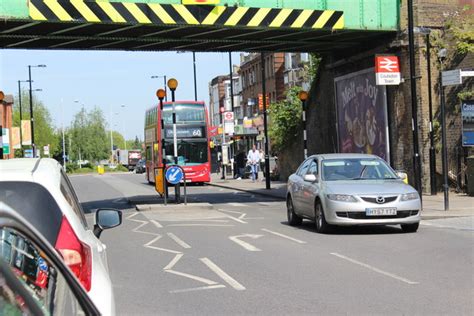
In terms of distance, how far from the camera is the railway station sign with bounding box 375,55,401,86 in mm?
20203

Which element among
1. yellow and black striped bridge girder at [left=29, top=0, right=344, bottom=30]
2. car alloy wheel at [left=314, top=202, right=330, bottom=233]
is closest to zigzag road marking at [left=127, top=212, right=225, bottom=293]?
car alloy wheel at [left=314, top=202, right=330, bottom=233]

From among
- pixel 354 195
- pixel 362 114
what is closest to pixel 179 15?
pixel 354 195

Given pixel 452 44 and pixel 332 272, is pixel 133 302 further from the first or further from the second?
pixel 452 44

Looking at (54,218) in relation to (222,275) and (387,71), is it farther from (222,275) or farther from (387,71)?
(387,71)

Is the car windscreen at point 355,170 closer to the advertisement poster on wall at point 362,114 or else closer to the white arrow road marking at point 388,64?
the white arrow road marking at point 388,64

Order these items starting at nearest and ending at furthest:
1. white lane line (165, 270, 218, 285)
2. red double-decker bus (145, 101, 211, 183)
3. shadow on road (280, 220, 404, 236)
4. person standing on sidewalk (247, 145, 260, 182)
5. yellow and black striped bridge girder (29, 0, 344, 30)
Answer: white lane line (165, 270, 218, 285), shadow on road (280, 220, 404, 236), yellow and black striped bridge girder (29, 0, 344, 30), red double-decker bus (145, 101, 211, 183), person standing on sidewalk (247, 145, 260, 182)

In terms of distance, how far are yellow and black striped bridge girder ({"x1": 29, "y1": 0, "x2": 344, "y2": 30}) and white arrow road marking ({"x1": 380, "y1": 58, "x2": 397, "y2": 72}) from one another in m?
1.72

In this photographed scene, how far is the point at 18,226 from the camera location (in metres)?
2.14

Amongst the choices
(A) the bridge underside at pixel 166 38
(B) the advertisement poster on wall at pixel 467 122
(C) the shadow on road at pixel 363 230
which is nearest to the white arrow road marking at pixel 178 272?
(C) the shadow on road at pixel 363 230

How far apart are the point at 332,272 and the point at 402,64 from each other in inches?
568

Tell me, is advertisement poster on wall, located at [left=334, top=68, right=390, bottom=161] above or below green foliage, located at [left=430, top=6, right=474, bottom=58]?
below

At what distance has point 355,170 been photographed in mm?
13594

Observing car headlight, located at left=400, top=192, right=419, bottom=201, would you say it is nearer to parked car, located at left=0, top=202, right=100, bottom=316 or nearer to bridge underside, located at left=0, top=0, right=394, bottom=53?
bridge underside, located at left=0, top=0, right=394, bottom=53

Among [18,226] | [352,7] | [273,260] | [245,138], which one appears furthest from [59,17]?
[245,138]
